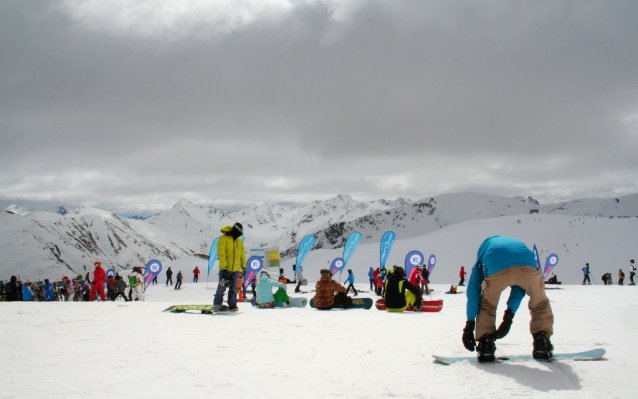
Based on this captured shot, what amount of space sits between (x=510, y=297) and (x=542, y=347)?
1.76 ft

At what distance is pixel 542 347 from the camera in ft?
12.4

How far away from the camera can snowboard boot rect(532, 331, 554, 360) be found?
375 centimetres

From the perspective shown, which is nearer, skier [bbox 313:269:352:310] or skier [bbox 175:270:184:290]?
skier [bbox 313:269:352:310]

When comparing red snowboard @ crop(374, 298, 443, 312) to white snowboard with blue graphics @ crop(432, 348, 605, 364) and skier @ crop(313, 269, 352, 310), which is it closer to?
skier @ crop(313, 269, 352, 310)

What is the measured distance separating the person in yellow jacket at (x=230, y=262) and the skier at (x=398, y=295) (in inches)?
140

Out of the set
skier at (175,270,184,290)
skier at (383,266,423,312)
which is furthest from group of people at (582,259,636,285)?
skier at (175,270,184,290)

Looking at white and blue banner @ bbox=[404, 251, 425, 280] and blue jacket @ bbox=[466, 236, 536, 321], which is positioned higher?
blue jacket @ bbox=[466, 236, 536, 321]

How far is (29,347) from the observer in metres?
4.57

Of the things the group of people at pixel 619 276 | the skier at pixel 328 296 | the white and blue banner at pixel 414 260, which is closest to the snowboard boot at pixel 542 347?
the skier at pixel 328 296

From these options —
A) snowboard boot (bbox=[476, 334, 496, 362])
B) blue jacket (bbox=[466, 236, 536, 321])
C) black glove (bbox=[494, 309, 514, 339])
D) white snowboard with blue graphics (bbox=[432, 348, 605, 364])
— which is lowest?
white snowboard with blue graphics (bbox=[432, 348, 605, 364])

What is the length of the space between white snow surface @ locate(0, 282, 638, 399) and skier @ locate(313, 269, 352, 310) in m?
3.12

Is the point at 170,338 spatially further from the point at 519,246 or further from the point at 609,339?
the point at 609,339

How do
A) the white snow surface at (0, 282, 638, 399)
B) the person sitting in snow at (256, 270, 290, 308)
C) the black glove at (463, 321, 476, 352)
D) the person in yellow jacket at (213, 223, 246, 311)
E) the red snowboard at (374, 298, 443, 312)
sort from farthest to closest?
the person sitting in snow at (256, 270, 290, 308)
the red snowboard at (374, 298, 443, 312)
the person in yellow jacket at (213, 223, 246, 311)
the black glove at (463, 321, 476, 352)
the white snow surface at (0, 282, 638, 399)

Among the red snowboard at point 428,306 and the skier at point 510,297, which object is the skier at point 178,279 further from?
the skier at point 510,297
